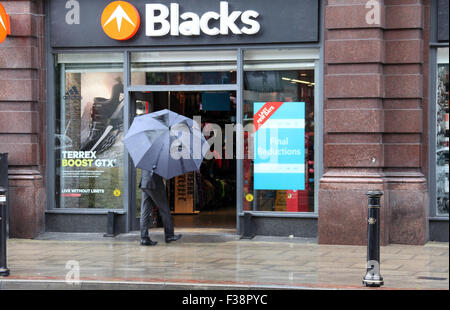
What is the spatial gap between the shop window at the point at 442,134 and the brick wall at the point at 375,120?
297 mm

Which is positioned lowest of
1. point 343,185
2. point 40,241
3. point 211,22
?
point 40,241

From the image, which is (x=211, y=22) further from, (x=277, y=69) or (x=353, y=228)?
(x=353, y=228)

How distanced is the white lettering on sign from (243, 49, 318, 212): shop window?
55cm

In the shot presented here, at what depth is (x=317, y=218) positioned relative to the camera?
1315 centimetres

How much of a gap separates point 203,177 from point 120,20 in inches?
193

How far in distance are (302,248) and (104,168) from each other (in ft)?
13.2

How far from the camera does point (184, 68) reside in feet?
45.5

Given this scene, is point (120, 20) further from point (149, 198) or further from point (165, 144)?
point (149, 198)

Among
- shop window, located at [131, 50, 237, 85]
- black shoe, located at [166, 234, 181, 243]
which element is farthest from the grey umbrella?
shop window, located at [131, 50, 237, 85]

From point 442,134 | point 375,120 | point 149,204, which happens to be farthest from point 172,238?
point 442,134

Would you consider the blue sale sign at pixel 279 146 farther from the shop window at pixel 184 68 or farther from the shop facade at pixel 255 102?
the shop window at pixel 184 68

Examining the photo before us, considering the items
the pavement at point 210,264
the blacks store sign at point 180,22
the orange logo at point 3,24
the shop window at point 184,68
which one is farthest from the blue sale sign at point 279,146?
the orange logo at point 3,24

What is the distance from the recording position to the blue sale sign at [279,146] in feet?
43.9
